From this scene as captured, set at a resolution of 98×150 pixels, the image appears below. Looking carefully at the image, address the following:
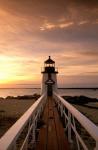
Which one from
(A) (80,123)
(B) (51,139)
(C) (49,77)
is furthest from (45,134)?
(C) (49,77)

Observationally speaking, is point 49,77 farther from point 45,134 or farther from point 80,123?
point 80,123

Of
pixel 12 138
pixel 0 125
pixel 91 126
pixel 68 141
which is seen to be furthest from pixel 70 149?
pixel 0 125

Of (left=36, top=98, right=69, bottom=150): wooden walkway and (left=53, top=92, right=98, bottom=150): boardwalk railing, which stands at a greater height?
(left=53, top=92, right=98, bottom=150): boardwalk railing

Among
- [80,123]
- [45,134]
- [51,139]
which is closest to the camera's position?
[80,123]

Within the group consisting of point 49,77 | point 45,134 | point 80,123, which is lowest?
point 45,134

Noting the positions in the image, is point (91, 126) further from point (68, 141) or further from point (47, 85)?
point (47, 85)

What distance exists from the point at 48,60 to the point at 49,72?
1195 mm

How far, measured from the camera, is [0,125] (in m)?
13.7

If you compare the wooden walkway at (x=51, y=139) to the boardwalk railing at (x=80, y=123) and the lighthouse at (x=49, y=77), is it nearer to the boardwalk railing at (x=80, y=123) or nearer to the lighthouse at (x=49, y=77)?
the boardwalk railing at (x=80, y=123)

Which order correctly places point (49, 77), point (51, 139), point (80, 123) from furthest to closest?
point (49, 77), point (51, 139), point (80, 123)

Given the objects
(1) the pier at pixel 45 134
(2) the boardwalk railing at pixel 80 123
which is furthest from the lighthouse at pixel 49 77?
(2) the boardwalk railing at pixel 80 123

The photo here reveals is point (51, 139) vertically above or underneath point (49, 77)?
underneath

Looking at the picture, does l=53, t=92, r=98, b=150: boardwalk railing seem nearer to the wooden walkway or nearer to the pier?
the pier

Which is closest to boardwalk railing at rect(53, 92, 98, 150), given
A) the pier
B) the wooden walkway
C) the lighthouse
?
the pier
